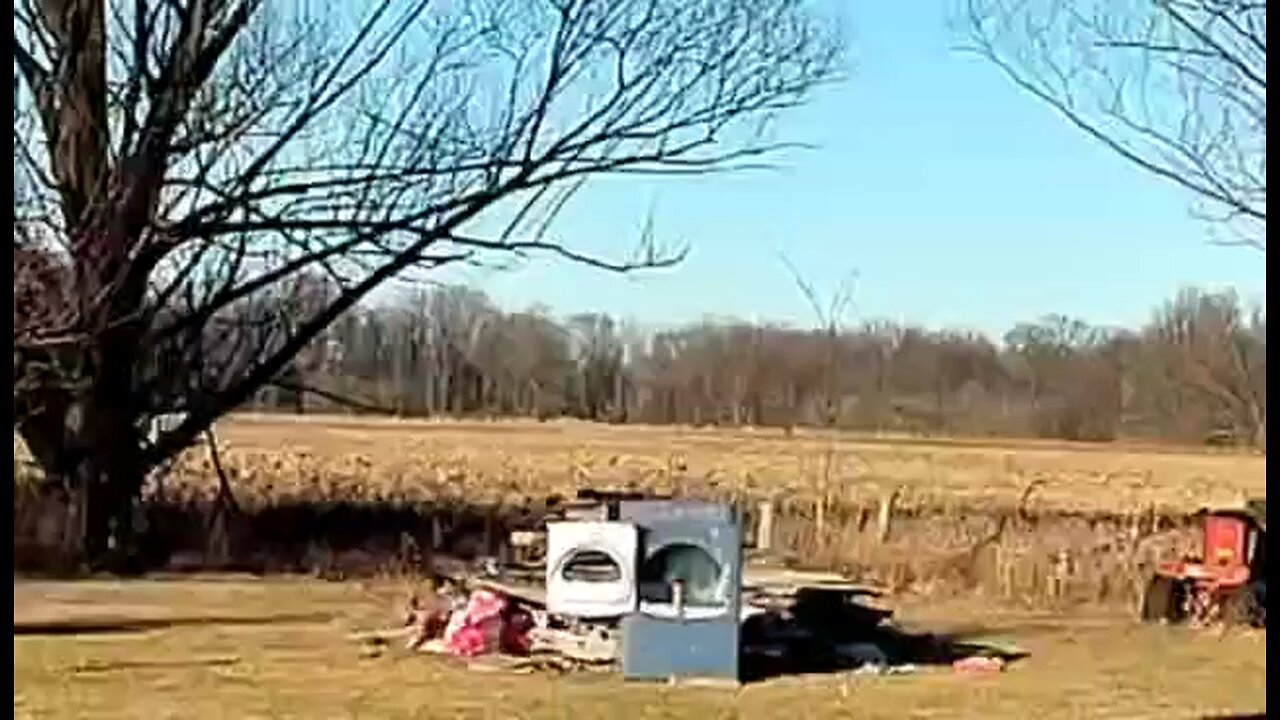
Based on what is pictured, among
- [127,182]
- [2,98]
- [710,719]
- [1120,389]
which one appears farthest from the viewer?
[1120,389]

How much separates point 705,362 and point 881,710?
16175mm

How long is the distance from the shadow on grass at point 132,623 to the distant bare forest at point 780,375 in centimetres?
381

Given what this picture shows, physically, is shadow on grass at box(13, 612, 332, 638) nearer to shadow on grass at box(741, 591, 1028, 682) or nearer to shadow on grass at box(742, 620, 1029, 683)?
shadow on grass at box(741, 591, 1028, 682)

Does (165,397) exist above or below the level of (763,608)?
above

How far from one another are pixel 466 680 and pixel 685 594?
889 mm

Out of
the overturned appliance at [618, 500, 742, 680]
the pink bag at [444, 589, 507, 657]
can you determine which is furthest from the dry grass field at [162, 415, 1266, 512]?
the overturned appliance at [618, 500, 742, 680]

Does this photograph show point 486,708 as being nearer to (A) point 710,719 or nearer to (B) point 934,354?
(A) point 710,719

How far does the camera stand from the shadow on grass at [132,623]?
866 centimetres

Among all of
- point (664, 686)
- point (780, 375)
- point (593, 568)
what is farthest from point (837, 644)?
point (780, 375)

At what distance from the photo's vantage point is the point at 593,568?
7824mm

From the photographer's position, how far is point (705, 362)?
22797 millimetres

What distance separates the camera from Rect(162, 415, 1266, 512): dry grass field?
1589cm

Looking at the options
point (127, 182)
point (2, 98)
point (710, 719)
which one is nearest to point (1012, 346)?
point (127, 182)

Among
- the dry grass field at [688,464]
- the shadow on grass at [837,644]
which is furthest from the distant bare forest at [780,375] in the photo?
the shadow on grass at [837,644]
